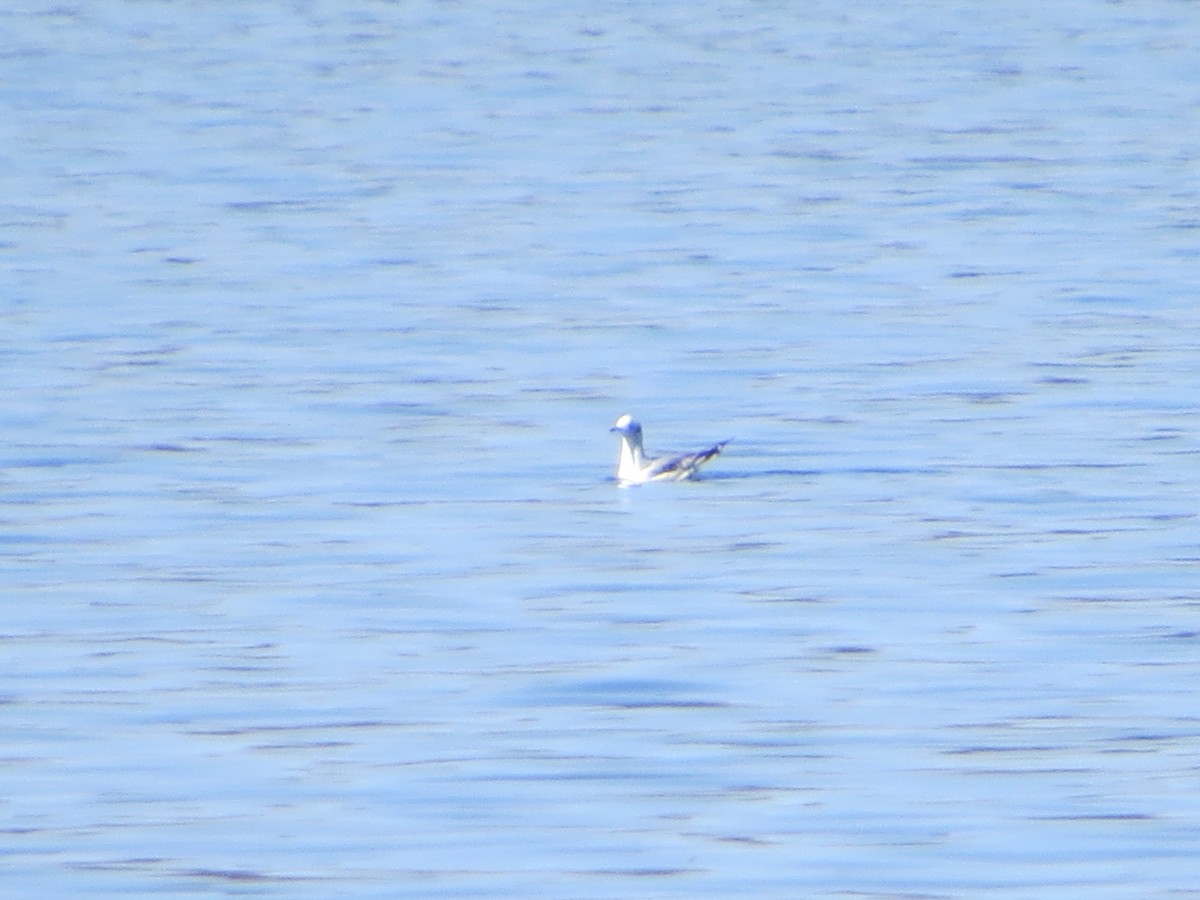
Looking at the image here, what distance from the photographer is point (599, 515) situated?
15312 mm

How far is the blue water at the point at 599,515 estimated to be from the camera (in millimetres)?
9359

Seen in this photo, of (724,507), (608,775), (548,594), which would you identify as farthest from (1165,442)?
(608,775)

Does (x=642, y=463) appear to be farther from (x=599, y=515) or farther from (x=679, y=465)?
(x=599, y=515)

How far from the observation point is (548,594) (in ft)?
43.0

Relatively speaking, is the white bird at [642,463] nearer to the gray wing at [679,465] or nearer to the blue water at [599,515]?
the gray wing at [679,465]

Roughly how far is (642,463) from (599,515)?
71 centimetres

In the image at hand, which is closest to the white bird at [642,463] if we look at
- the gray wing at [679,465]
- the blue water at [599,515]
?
the gray wing at [679,465]

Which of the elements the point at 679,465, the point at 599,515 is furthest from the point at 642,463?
the point at 599,515

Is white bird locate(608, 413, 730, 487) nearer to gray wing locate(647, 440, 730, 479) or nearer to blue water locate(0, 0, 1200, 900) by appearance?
gray wing locate(647, 440, 730, 479)

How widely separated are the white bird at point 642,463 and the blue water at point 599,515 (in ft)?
0.48

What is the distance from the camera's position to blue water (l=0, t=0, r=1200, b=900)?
9.36m

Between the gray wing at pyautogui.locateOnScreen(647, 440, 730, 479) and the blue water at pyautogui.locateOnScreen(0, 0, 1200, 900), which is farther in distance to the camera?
the gray wing at pyautogui.locateOnScreen(647, 440, 730, 479)

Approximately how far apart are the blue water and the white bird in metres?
0.14

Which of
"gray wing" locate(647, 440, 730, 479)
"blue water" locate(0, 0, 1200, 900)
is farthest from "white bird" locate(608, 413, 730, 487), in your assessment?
"blue water" locate(0, 0, 1200, 900)
